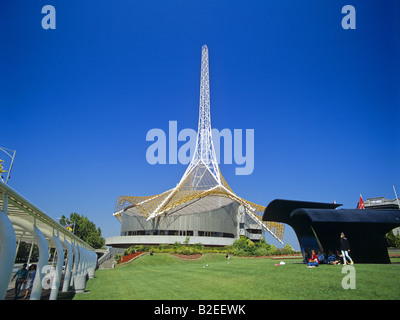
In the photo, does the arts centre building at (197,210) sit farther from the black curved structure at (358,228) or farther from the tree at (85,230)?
the black curved structure at (358,228)

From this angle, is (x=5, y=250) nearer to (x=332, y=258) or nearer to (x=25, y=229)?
(x=25, y=229)

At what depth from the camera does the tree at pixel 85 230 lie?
6381cm

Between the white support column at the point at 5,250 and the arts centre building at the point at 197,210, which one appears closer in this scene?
the white support column at the point at 5,250

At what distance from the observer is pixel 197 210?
6247 cm

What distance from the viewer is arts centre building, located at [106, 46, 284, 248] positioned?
58688mm

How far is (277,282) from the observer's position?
10.3 m

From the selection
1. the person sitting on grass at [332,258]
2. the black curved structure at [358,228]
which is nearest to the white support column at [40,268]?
the black curved structure at [358,228]

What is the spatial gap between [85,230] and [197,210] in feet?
94.3

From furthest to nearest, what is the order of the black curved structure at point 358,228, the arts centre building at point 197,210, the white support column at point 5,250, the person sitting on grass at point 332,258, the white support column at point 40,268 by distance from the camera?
1. the arts centre building at point 197,210
2. the black curved structure at point 358,228
3. the person sitting on grass at point 332,258
4. the white support column at point 40,268
5. the white support column at point 5,250

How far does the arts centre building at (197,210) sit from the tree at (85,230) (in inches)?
122

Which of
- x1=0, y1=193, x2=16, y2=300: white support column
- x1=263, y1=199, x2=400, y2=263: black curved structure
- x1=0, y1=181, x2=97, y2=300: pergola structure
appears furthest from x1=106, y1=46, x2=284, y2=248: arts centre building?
x1=0, y1=193, x2=16, y2=300: white support column

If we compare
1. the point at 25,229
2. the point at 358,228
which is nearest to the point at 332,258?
the point at 358,228

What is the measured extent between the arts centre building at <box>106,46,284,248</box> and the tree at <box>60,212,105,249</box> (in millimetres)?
3109
